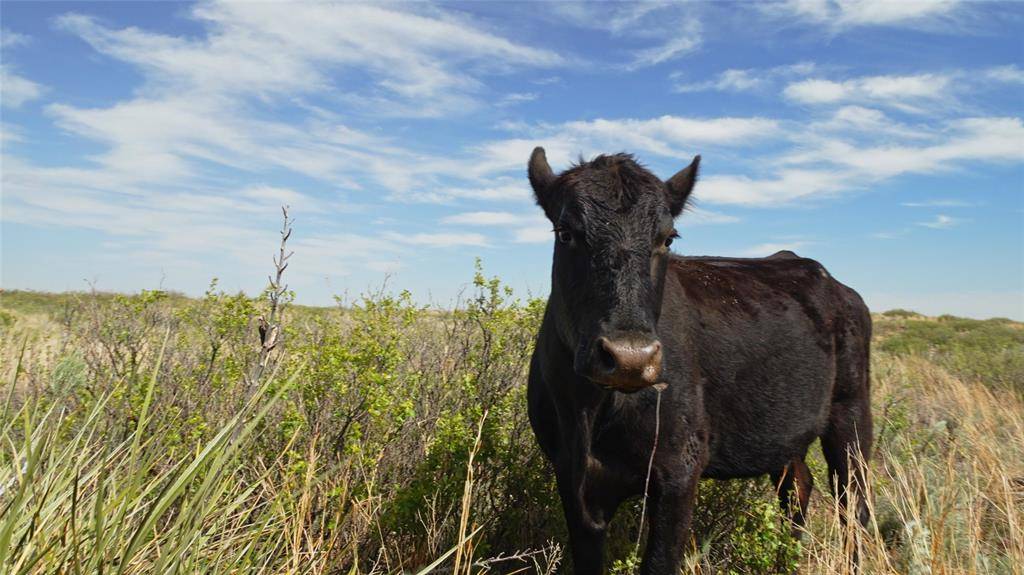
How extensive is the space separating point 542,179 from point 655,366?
5.67 feet

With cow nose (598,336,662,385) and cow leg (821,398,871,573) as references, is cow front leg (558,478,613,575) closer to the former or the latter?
cow nose (598,336,662,385)

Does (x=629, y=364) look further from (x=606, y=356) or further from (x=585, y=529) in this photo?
(x=585, y=529)

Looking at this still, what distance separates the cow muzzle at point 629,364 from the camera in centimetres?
279

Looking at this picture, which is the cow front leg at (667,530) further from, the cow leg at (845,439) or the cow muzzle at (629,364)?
the cow leg at (845,439)

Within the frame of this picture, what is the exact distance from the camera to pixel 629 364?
279 centimetres

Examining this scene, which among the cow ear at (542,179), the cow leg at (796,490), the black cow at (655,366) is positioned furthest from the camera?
the cow leg at (796,490)

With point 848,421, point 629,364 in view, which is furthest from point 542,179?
point 848,421

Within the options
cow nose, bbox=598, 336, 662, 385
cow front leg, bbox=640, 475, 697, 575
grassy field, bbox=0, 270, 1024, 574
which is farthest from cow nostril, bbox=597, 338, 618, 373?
cow front leg, bbox=640, 475, 697, 575

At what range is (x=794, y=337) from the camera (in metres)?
4.90

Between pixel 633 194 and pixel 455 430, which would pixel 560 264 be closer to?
pixel 633 194

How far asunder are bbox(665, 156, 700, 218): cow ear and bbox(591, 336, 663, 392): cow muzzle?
1558 millimetres

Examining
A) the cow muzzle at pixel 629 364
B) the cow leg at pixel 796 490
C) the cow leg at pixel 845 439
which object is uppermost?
the cow muzzle at pixel 629 364

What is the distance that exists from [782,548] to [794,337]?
4.94 ft

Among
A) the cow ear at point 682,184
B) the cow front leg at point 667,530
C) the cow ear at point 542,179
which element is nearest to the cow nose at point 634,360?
the cow front leg at point 667,530
